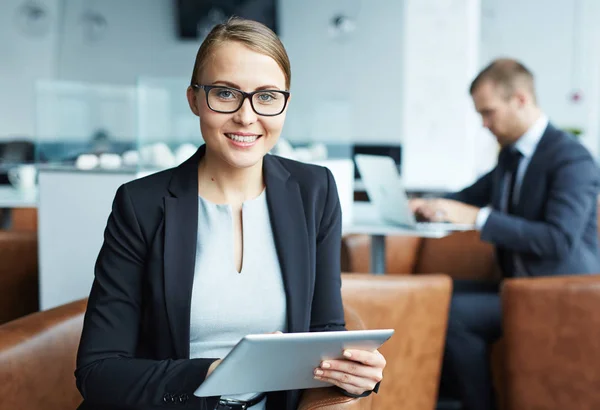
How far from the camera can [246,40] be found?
1495 mm

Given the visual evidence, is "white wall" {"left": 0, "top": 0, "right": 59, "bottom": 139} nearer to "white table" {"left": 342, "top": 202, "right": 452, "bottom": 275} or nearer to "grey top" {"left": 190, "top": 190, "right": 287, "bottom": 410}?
"white table" {"left": 342, "top": 202, "right": 452, "bottom": 275}

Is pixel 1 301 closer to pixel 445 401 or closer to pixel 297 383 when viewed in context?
pixel 297 383

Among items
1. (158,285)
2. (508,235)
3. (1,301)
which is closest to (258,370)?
(158,285)

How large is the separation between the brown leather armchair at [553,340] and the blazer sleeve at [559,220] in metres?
0.40

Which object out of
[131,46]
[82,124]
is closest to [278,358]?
[82,124]

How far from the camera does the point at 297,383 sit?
4.65 ft

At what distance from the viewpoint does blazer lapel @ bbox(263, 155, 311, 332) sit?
157 centimetres

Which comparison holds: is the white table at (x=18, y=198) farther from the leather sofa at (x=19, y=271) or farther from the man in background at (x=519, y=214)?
the man in background at (x=519, y=214)

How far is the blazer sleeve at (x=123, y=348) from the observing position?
140 cm

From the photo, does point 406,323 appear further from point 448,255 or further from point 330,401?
point 448,255

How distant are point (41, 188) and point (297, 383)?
144cm

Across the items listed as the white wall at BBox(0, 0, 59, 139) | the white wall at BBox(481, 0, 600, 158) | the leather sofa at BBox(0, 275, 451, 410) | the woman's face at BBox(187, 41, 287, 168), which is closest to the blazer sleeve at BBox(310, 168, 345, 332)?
the leather sofa at BBox(0, 275, 451, 410)

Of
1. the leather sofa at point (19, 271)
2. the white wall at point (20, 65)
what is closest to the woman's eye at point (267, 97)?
the leather sofa at point (19, 271)

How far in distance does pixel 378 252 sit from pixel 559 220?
799 millimetres
